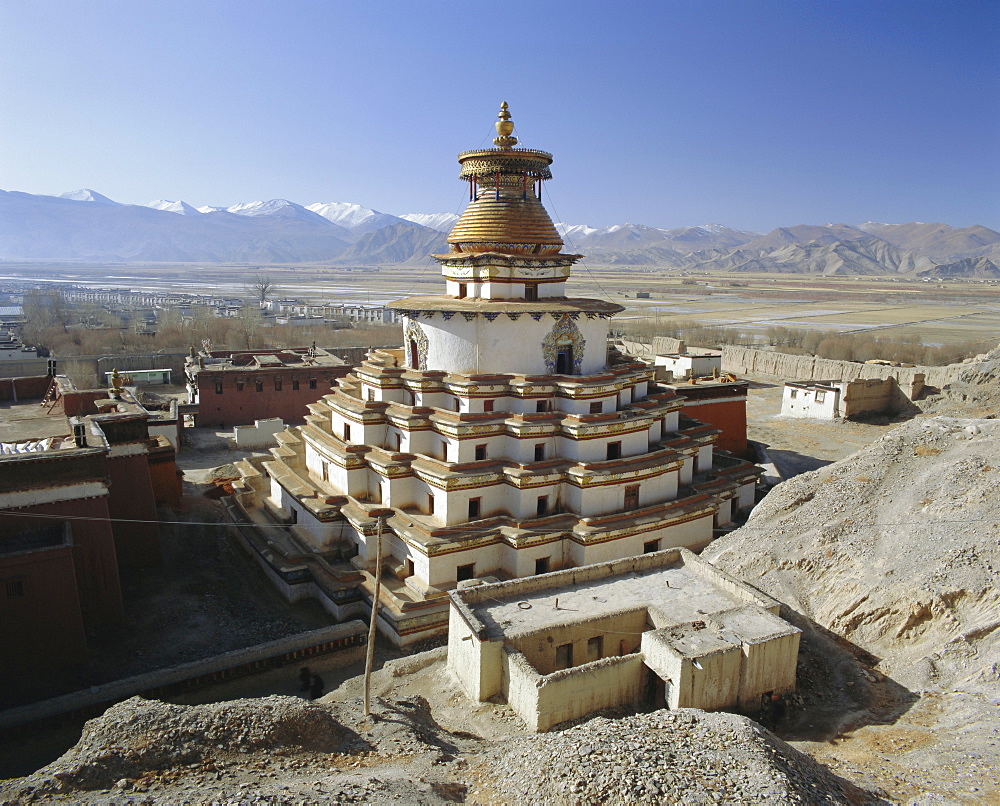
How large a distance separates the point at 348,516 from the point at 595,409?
7.72 metres

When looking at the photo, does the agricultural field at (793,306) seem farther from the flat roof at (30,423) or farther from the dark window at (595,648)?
the dark window at (595,648)

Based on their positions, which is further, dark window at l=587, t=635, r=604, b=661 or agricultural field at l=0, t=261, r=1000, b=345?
agricultural field at l=0, t=261, r=1000, b=345

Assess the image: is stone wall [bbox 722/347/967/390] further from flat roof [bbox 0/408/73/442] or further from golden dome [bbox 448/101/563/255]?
flat roof [bbox 0/408/73/442]

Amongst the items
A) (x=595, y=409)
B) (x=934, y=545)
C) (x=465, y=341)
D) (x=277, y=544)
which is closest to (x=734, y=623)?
(x=934, y=545)

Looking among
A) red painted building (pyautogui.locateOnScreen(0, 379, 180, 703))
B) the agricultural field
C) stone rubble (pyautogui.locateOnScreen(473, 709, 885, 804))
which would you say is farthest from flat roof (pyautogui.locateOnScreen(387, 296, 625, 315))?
the agricultural field

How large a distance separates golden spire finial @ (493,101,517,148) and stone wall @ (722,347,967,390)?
31.0 m

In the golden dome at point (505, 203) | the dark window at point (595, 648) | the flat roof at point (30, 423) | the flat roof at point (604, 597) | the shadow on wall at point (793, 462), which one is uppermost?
the golden dome at point (505, 203)

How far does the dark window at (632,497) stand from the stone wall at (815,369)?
1129 inches

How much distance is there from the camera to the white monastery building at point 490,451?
60.4 feet

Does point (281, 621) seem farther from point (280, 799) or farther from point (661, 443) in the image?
point (661, 443)

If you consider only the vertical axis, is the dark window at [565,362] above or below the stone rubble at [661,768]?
above

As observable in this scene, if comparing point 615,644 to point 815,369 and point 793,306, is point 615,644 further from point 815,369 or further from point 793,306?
point 793,306

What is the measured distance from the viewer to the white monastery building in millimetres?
18422

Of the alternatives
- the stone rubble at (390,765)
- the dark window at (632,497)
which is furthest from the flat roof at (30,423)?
the dark window at (632,497)
